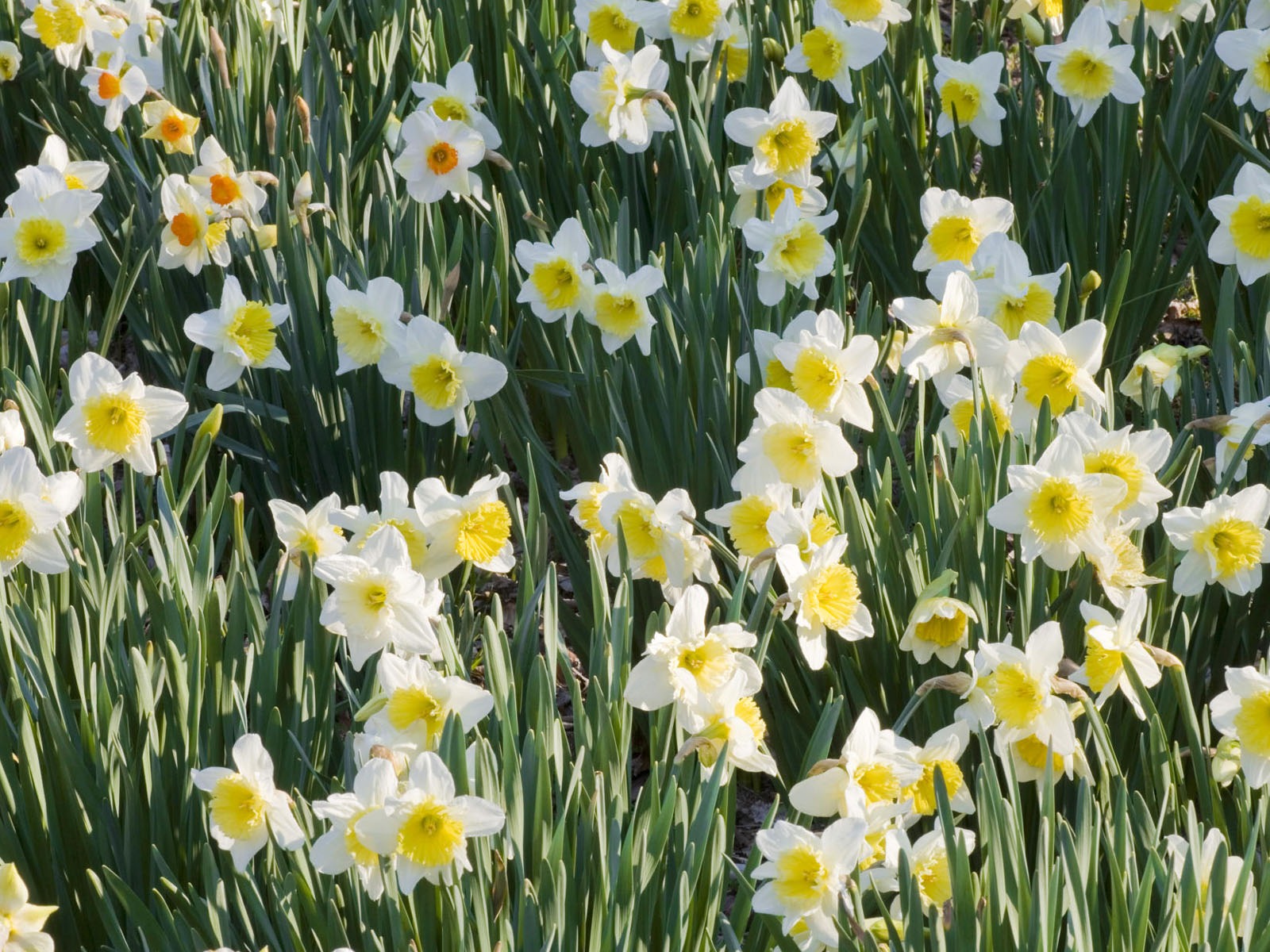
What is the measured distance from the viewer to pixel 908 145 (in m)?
2.77

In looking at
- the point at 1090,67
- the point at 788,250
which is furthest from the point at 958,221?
the point at 1090,67

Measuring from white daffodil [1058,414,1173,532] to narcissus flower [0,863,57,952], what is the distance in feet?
4.19

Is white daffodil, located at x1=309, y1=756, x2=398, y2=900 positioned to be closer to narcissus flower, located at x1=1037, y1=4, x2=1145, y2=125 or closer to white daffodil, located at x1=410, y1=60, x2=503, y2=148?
white daffodil, located at x1=410, y1=60, x2=503, y2=148

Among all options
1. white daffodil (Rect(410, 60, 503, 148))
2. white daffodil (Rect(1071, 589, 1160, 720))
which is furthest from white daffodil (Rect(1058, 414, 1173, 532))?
white daffodil (Rect(410, 60, 503, 148))

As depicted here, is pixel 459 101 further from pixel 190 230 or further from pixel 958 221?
pixel 958 221

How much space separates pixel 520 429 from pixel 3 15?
2.20 m

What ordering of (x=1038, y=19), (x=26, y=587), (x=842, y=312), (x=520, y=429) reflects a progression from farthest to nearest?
(x=1038, y=19) < (x=520, y=429) < (x=842, y=312) < (x=26, y=587)

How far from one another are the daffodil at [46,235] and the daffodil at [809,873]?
1582 millimetres

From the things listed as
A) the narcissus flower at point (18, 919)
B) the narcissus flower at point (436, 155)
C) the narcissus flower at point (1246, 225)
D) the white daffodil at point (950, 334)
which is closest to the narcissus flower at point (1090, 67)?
the narcissus flower at point (1246, 225)

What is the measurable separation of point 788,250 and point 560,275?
15.6 inches

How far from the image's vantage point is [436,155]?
2455 millimetres

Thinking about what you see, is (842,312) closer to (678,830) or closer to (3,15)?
(678,830)

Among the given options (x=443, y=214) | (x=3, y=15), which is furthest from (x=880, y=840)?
(x=3, y=15)

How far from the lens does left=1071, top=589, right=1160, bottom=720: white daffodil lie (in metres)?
1.45
